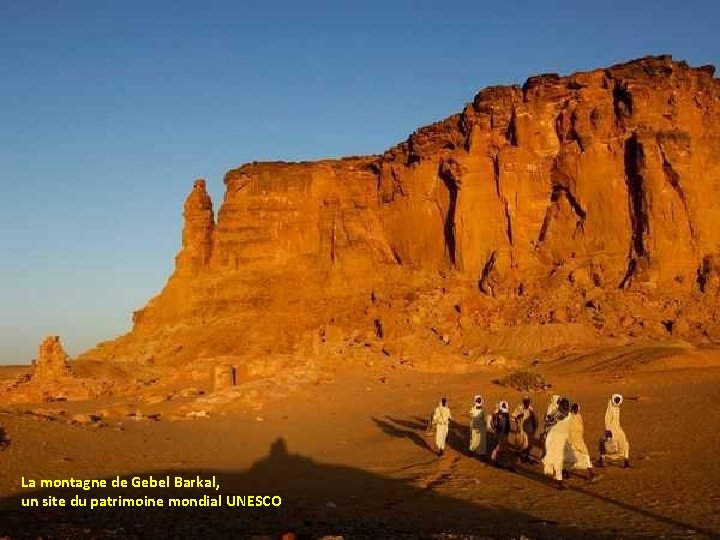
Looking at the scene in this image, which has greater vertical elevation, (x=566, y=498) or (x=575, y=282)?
(x=575, y=282)

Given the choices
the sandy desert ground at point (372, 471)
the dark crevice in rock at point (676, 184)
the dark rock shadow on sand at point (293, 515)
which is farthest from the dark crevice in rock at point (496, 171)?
the dark rock shadow on sand at point (293, 515)

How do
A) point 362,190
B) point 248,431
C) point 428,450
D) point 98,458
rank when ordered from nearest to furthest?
point 98,458, point 428,450, point 248,431, point 362,190

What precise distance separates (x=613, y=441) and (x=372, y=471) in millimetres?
4521

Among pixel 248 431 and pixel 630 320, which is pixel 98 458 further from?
pixel 630 320

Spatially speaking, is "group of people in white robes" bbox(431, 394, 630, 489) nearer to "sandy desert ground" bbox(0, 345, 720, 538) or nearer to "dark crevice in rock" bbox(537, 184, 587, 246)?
"sandy desert ground" bbox(0, 345, 720, 538)

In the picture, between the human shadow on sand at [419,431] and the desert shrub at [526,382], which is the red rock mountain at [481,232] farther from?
the human shadow on sand at [419,431]

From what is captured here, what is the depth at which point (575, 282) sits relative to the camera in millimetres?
43625

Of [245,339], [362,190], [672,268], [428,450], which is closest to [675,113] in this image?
[672,268]

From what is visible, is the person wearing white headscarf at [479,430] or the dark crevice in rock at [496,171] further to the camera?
the dark crevice in rock at [496,171]

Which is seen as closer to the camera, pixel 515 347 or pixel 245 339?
pixel 515 347

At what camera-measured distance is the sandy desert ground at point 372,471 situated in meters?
8.71

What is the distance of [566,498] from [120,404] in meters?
19.6

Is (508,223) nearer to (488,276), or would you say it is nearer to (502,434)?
(488,276)

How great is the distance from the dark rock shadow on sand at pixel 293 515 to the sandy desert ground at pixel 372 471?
29mm
